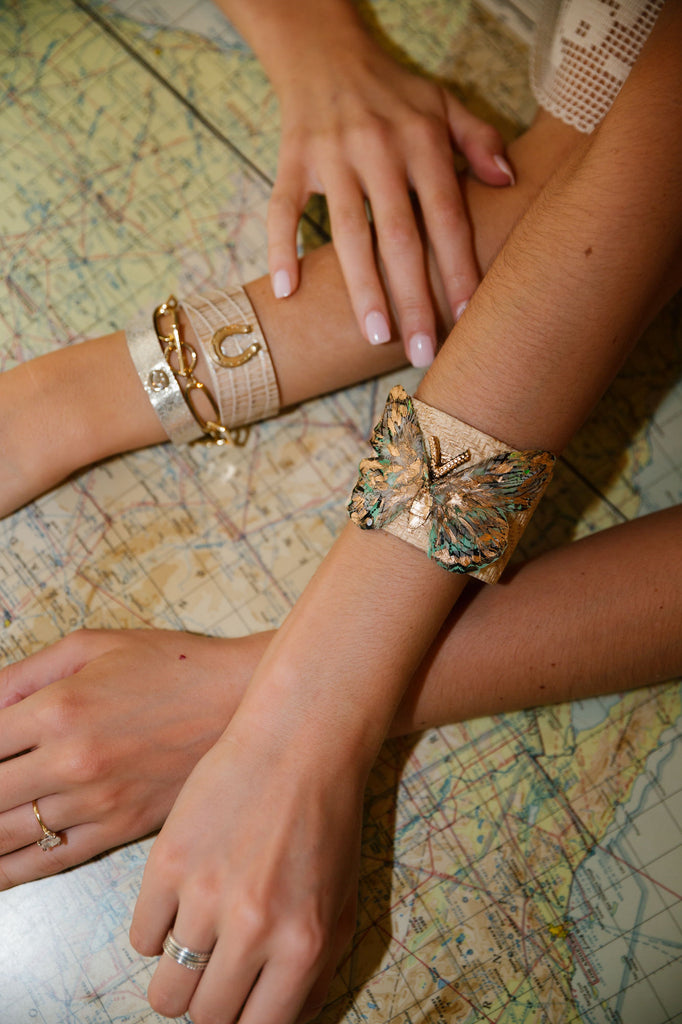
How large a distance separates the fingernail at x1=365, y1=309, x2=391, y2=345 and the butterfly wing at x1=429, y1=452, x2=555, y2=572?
15.5 inches

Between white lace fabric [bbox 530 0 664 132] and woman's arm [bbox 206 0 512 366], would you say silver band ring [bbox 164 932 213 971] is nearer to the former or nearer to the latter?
woman's arm [bbox 206 0 512 366]

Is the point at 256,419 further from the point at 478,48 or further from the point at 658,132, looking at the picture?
the point at 478,48

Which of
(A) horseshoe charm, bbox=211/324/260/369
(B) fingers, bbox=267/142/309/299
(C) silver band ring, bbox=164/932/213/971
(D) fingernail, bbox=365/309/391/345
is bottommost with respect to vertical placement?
(C) silver band ring, bbox=164/932/213/971

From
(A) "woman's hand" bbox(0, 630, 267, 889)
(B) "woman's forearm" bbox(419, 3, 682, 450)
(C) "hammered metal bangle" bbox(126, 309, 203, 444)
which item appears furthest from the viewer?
(C) "hammered metal bangle" bbox(126, 309, 203, 444)

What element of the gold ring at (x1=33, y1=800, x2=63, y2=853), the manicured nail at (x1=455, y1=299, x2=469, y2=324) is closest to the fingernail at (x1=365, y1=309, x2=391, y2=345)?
the manicured nail at (x1=455, y1=299, x2=469, y2=324)

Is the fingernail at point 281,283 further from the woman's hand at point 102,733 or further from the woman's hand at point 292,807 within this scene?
the woman's hand at point 102,733

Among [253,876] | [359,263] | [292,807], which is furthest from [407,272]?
[253,876]

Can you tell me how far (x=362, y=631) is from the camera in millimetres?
1190

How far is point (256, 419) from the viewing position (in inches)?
61.5

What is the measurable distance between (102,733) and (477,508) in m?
0.80

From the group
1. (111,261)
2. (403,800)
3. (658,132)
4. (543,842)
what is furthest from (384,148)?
(543,842)

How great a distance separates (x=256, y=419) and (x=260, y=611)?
43cm

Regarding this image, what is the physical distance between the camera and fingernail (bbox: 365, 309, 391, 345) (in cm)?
135

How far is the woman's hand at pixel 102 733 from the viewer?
4.23ft
